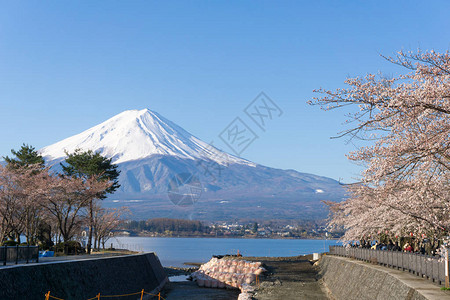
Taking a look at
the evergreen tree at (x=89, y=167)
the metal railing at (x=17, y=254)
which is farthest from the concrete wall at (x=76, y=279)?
the evergreen tree at (x=89, y=167)

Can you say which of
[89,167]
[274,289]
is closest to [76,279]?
[274,289]

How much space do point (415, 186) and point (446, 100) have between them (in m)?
4.15

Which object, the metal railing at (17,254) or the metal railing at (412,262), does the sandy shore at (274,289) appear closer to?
the metal railing at (412,262)

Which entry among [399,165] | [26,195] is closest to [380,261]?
[399,165]

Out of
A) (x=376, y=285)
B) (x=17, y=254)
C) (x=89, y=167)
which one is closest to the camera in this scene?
(x=17, y=254)

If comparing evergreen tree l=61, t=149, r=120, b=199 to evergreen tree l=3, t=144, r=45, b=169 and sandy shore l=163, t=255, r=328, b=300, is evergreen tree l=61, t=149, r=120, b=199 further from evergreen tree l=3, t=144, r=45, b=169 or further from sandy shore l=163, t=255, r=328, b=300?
sandy shore l=163, t=255, r=328, b=300

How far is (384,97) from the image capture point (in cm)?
1360

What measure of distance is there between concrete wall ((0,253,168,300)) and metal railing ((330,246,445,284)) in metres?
14.6

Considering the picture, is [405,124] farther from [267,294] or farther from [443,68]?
[267,294]

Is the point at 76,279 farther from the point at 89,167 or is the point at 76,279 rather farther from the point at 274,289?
the point at 89,167

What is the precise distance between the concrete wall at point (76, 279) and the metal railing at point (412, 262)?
14.6 meters

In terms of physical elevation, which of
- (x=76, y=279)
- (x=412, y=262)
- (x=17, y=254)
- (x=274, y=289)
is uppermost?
(x=17, y=254)

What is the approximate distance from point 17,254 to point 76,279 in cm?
300

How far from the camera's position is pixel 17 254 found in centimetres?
2259
